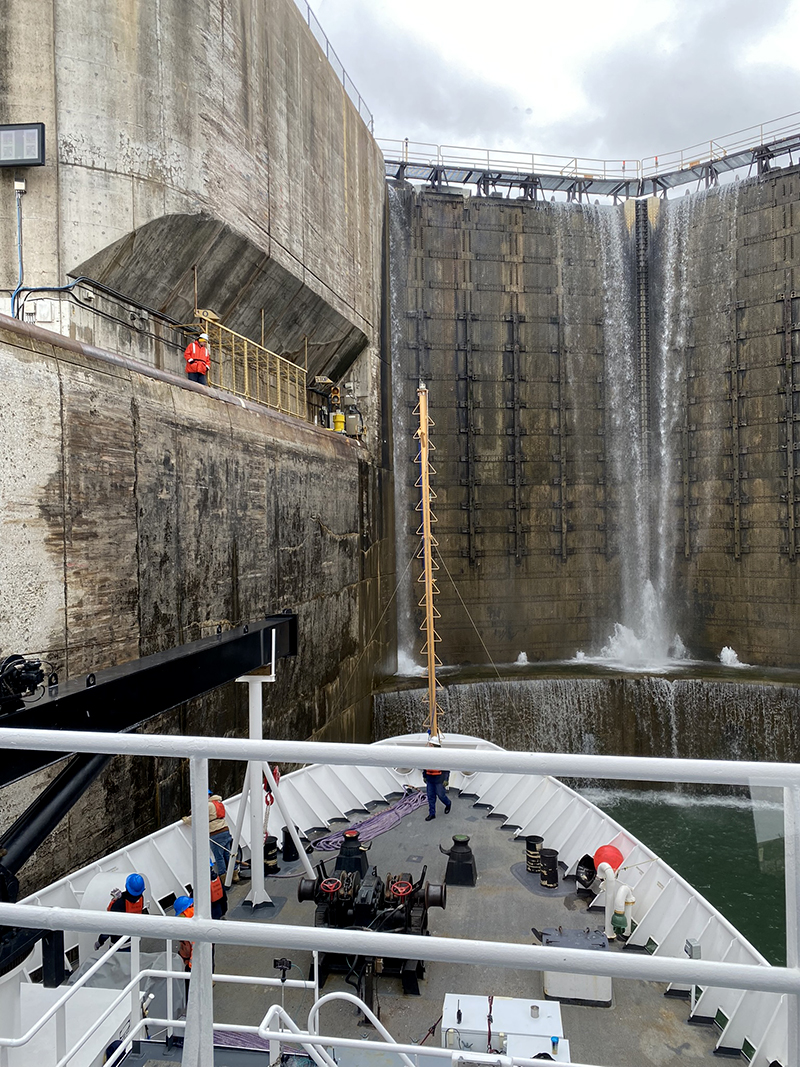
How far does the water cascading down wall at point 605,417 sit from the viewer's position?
21.2 metres

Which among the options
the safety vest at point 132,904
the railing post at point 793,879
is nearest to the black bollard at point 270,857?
the safety vest at point 132,904

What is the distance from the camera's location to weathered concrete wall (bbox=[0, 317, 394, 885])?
21.3 ft

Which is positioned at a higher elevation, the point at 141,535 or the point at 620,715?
the point at 141,535

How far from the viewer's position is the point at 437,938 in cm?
152

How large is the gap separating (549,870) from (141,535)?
18.7 feet

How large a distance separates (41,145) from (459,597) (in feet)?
52.6

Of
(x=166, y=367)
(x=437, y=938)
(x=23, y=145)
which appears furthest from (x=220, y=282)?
(x=437, y=938)

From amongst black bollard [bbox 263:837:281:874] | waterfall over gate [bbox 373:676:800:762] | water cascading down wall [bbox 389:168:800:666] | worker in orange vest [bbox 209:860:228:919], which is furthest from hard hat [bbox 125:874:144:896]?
water cascading down wall [bbox 389:168:800:666]

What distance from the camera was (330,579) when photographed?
49.4ft

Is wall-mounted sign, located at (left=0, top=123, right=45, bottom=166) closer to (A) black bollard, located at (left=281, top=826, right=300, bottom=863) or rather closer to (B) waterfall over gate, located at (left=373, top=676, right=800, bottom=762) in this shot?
(A) black bollard, located at (left=281, top=826, right=300, bottom=863)

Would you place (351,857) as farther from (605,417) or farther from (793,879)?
(605,417)

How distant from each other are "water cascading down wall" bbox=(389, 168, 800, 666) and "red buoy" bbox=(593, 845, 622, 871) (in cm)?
1468

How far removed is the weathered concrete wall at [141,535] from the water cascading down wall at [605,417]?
29.7ft

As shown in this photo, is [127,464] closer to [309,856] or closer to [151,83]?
[309,856]
